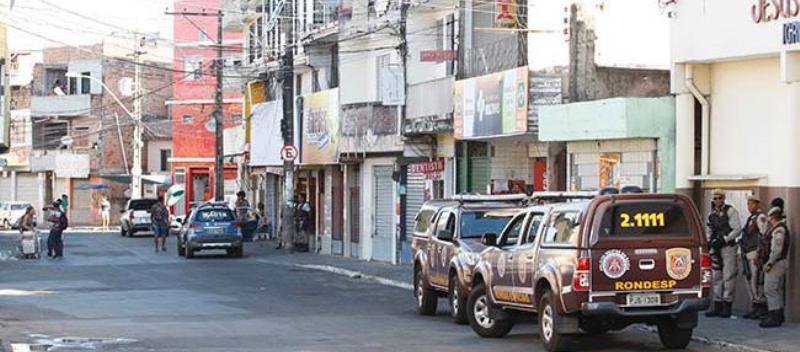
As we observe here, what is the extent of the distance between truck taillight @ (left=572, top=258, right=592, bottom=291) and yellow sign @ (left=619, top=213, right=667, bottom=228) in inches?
24.9

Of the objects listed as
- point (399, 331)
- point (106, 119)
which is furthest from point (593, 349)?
point (106, 119)

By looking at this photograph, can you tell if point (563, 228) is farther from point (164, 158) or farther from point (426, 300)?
point (164, 158)

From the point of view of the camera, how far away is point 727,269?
20.8m

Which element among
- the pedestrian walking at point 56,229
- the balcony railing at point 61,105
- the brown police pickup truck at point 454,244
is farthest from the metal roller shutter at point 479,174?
the balcony railing at point 61,105

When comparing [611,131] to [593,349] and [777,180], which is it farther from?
[593,349]

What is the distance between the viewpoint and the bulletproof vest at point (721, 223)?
20.7 meters

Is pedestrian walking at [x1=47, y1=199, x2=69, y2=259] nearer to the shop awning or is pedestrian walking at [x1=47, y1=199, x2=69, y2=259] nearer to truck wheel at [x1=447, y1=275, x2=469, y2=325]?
truck wheel at [x1=447, y1=275, x2=469, y2=325]

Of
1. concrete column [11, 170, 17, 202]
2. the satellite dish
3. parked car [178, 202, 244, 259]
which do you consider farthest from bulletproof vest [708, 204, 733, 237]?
concrete column [11, 170, 17, 202]

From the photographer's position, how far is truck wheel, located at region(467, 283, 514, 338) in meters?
18.8

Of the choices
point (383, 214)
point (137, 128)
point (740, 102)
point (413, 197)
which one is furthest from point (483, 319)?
point (137, 128)

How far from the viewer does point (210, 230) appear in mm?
43594

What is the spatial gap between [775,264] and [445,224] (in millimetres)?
5463

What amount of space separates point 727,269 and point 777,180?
61.1 inches

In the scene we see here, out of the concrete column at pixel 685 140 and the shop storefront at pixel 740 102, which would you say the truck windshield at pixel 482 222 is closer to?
the concrete column at pixel 685 140
